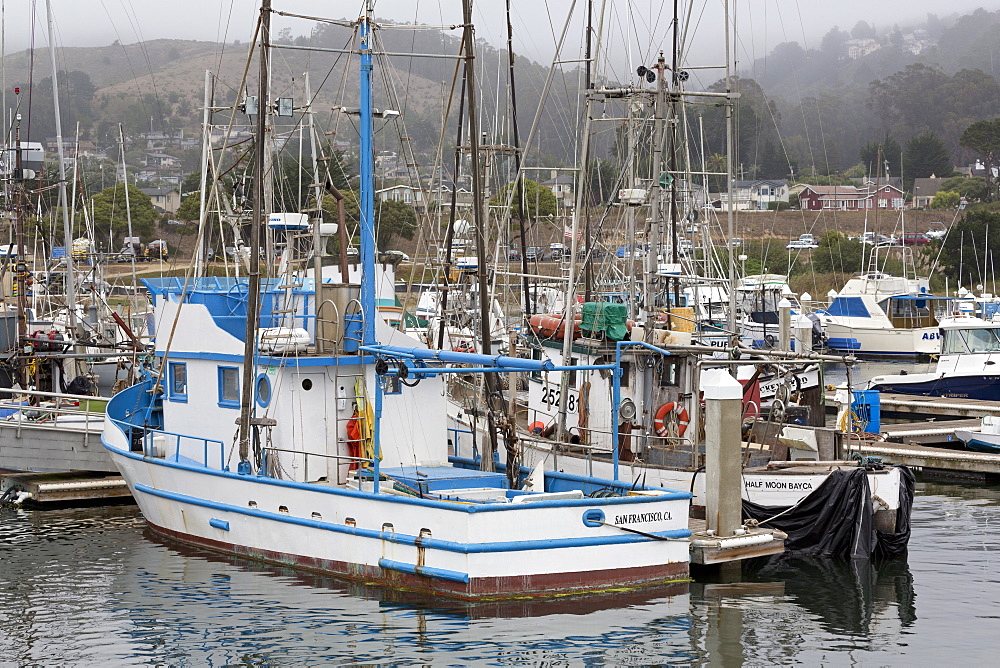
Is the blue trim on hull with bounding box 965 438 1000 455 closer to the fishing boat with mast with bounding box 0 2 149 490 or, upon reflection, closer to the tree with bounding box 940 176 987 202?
the fishing boat with mast with bounding box 0 2 149 490

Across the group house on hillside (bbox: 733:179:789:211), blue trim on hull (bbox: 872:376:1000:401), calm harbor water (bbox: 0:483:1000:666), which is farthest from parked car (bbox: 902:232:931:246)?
calm harbor water (bbox: 0:483:1000:666)

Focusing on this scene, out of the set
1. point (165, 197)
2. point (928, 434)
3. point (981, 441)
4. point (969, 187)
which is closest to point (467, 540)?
point (981, 441)

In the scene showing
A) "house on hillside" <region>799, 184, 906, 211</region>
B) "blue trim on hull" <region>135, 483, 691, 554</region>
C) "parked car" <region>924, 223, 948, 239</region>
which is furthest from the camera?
"house on hillside" <region>799, 184, 906, 211</region>

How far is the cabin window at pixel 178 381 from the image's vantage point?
1975cm

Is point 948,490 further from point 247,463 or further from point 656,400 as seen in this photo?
point 247,463

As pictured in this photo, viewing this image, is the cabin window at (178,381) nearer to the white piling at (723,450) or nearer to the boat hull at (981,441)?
the white piling at (723,450)

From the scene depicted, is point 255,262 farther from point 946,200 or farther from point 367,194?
point 946,200

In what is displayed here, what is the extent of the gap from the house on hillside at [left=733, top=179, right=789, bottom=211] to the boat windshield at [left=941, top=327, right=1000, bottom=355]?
79.3 metres

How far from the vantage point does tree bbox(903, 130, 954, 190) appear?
417 feet

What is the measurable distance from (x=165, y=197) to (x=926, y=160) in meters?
79.2

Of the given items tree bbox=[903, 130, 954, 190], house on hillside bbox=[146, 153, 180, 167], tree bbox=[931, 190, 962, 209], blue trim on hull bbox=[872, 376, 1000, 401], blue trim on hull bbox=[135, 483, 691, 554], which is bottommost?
blue trim on hull bbox=[872, 376, 1000, 401]

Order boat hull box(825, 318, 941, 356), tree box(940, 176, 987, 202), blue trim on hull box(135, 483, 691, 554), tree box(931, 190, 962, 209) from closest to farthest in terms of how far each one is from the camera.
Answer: blue trim on hull box(135, 483, 691, 554)
boat hull box(825, 318, 941, 356)
tree box(931, 190, 962, 209)
tree box(940, 176, 987, 202)

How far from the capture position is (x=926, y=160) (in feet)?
418

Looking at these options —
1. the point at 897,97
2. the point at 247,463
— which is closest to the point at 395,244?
the point at 247,463
